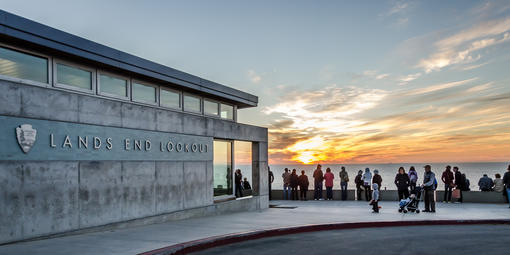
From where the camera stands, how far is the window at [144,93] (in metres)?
12.9

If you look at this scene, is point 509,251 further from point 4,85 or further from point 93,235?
point 4,85

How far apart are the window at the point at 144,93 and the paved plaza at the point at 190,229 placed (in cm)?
392

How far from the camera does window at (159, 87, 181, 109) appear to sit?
14.0 meters

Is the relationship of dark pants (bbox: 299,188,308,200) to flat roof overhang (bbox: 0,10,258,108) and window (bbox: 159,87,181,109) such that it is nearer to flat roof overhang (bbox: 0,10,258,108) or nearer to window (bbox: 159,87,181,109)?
flat roof overhang (bbox: 0,10,258,108)

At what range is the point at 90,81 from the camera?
11.3 metres

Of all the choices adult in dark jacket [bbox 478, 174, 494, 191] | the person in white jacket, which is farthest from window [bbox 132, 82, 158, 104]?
adult in dark jacket [bbox 478, 174, 494, 191]

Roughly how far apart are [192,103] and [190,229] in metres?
5.47

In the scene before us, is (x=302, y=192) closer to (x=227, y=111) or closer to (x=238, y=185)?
(x=238, y=185)

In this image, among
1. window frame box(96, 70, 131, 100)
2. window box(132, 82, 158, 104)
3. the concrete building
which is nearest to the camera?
the concrete building

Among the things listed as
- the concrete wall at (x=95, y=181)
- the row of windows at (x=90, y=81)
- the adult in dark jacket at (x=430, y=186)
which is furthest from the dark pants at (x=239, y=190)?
the adult in dark jacket at (x=430, y=186)

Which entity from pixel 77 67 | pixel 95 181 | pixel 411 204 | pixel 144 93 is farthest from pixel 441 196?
pixel 77 67

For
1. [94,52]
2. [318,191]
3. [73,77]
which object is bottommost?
[318,191]

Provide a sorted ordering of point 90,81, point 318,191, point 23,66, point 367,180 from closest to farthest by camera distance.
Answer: point 23,66
point 90,81
point 367,180
point 318,191

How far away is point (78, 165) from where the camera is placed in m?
10.2
